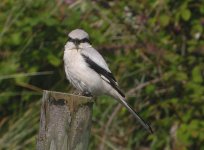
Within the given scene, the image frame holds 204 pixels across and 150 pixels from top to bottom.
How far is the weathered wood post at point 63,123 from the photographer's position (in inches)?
114

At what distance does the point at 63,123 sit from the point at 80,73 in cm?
145

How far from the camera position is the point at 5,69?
5.93 m

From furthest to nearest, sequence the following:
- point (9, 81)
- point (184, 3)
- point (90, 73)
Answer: point (9, 81)
point (184, 3)
point (90, 73)

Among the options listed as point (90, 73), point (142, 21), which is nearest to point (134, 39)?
point (142, 21)

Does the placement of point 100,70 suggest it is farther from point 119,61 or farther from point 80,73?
point 119,61

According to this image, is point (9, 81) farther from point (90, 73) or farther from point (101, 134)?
point (90, 73)

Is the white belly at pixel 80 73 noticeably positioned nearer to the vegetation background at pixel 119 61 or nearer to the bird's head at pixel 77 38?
the bird's head at pixel 77 38

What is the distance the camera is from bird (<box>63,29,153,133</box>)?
4.33 meters

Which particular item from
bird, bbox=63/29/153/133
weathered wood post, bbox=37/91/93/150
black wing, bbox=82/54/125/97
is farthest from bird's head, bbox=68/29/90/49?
weathered wood post, bbox=37/91/93/150

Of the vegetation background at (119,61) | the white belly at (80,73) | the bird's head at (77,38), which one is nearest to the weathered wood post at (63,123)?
the white belly at (80,73)

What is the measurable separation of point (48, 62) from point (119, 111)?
0.81m

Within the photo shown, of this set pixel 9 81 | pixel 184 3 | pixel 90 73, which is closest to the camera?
pixel 90 73

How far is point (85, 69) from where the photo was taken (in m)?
4.36

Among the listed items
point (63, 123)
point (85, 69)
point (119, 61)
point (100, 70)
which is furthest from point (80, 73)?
point (119, 61)
